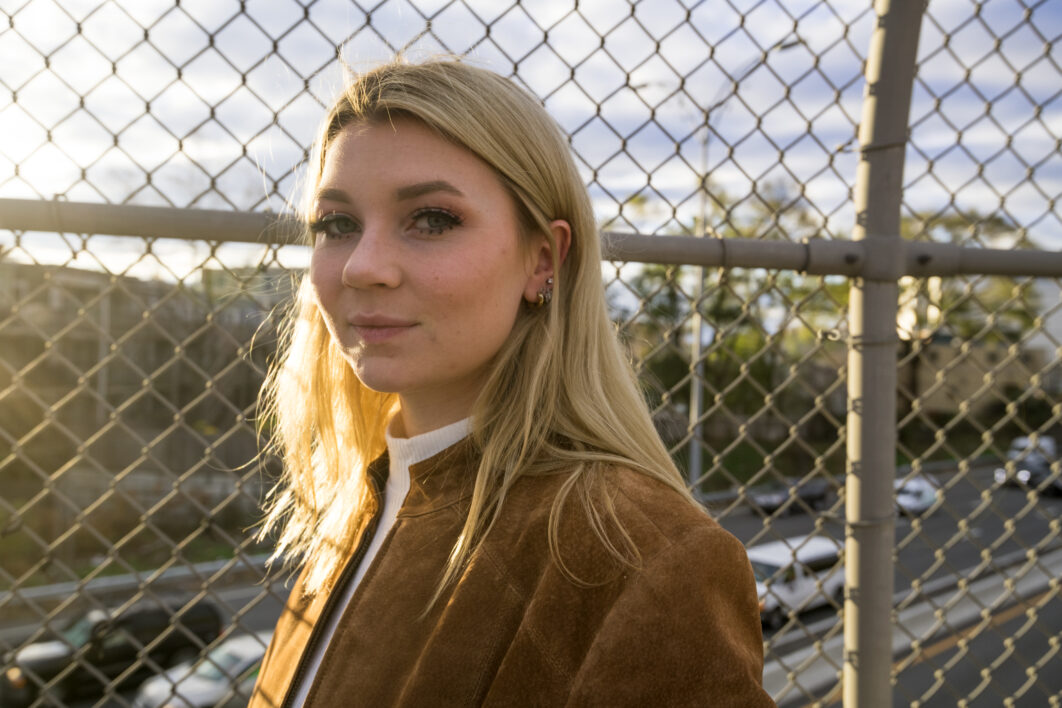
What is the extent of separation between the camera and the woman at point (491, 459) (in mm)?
966

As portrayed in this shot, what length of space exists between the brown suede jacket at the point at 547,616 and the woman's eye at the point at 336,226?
0.39 meters

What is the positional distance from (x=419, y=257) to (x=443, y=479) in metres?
0.36

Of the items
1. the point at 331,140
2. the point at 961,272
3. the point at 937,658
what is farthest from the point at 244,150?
the point at 937,658

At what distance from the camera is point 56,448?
12109 mm

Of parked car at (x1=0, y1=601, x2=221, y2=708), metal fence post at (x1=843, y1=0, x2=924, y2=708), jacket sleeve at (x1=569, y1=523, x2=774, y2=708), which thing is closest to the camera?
jacket sleeve at (x1=569, y1=523, x2=774, y2=708)

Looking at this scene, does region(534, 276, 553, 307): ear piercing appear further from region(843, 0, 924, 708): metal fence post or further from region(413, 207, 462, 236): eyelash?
region(843, 0, 924, 708): metal fence post

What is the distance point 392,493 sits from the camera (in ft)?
4.73

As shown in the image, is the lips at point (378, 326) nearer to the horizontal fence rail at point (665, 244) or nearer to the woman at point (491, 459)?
the woman at point (491, 459)

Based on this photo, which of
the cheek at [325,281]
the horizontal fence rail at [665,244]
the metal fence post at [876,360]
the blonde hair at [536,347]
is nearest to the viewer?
the blonde hair at [536,347]

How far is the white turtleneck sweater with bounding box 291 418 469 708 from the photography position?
1311 mm

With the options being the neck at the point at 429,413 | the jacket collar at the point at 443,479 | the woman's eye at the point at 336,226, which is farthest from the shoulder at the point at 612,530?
the woman's eye at the point at 336,226

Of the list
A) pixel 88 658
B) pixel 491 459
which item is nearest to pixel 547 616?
pixel 491 459

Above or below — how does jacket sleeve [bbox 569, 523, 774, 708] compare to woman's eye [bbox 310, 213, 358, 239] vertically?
below

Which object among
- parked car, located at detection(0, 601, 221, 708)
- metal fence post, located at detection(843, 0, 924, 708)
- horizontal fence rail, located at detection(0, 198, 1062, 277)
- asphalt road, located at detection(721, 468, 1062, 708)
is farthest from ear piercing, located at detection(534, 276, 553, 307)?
parked car, located at detection(0, 601, 221, 708)
